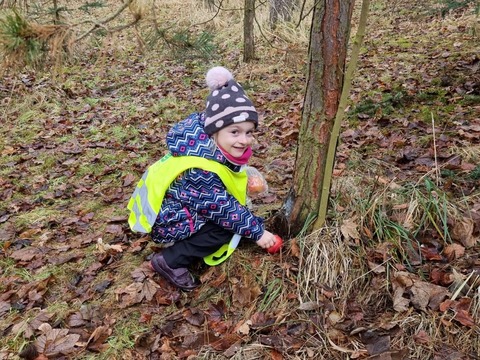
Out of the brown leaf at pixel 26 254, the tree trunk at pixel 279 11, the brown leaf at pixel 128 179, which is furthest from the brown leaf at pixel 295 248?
the tree trunk at pixel 279 11

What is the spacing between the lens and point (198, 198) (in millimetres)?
2545

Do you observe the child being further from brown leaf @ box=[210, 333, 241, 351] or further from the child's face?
brown leaf @ box=[210, 333, 241, 351]

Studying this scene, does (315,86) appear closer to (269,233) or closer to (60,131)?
(269,233)

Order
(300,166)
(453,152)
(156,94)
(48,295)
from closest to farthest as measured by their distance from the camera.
→ 1. (300,166)
2. (48,295)
3. (453,152)
4. (156,94)

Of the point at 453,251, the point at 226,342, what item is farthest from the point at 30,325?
the point at 453,251

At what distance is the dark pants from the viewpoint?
271 cm

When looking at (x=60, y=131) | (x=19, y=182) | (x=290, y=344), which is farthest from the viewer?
(x=60, y=131)

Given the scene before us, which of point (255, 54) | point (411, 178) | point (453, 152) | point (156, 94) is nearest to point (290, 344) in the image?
point (411, 178)

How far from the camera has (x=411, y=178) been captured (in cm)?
323

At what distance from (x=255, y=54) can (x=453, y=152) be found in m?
6.21

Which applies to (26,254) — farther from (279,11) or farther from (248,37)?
(279,11)

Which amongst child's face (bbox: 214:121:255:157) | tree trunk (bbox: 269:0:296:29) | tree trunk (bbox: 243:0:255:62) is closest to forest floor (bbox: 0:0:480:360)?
child's face (bbox: 214:121:255:157)

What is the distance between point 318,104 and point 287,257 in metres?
1.02

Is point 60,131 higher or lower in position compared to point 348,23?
lower
